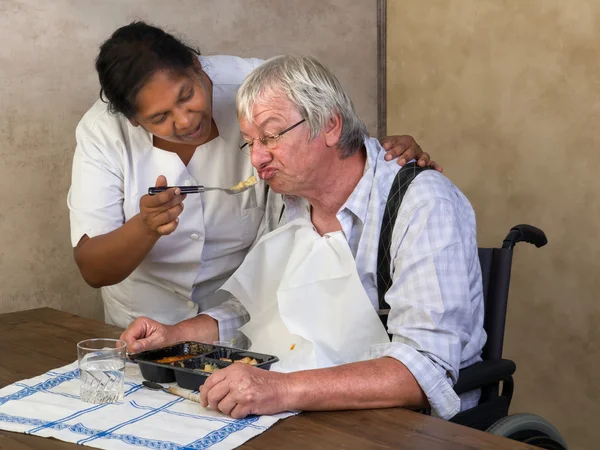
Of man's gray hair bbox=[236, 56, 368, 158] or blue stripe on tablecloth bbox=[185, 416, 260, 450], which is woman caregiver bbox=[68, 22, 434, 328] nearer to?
man's gray hair bbox=[236, 56, 368, 158]

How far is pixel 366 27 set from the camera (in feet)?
12.4

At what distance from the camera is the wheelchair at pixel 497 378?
179 centimetres

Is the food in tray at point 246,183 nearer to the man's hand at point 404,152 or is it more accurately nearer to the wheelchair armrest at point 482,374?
the man's hand at point 404,152

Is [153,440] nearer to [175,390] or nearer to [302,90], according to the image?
[175,390]

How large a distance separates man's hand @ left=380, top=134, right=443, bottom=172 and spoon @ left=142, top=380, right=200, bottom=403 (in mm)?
752

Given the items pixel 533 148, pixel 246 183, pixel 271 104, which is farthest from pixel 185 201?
pixel 533 148

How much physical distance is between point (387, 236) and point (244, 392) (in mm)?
530

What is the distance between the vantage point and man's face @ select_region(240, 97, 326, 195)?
6.29 feet

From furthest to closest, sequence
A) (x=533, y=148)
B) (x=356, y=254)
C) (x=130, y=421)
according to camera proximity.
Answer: (x=533, y=148)
(x=356, y=254)
(x=130, y=421)

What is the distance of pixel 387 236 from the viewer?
6.22 feet

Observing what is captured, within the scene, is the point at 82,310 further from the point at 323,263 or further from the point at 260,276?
the point at 323,263

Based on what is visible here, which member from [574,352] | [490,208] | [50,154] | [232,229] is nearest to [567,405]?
[574,352]

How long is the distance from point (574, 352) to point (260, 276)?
5.44 feet

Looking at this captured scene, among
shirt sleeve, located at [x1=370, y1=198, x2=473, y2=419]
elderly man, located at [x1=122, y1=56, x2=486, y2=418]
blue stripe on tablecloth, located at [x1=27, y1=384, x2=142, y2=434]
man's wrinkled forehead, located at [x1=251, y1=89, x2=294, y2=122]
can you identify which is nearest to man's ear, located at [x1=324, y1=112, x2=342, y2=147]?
elderly man, located at [x1=122, y1=56, x2=486, y2=418]
